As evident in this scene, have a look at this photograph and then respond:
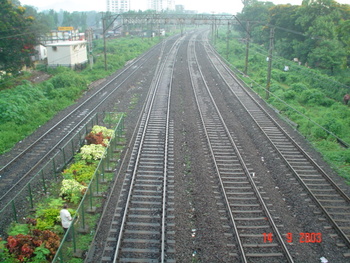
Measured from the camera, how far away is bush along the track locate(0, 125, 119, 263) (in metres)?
8.60

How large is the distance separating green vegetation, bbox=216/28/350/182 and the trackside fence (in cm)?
1013

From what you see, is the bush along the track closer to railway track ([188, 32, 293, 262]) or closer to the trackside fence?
the trackside fence

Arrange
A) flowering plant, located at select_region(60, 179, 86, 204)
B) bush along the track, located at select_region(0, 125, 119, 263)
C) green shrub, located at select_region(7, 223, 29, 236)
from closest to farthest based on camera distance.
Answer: bush along the track, located at select_region(0, 125, 119, 263) → green shrub, located at select_region(7, 223, 29, 236) → flowering plant, located at select_region(60, 179, 86, 204)

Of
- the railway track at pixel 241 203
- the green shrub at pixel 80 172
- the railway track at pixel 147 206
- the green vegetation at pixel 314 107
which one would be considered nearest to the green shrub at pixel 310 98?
the green vegetation at pixel 314 107

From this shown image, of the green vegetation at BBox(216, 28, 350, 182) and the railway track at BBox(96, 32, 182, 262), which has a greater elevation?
the green vegetation at BBox(216, 28, 350, 182)

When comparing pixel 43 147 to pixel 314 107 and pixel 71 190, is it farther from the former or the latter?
pixel 314 107

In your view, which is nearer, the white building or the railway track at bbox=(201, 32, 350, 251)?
the railway track at bbox=(201, 32, 350, 251)

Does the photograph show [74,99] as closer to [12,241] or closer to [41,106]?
[41,106]

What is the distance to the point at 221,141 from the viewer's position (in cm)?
1695

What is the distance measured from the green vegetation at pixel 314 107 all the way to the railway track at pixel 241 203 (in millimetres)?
4483

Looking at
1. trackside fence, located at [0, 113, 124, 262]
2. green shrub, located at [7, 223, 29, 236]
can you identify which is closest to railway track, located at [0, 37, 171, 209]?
trackside fence, located at [0, 113, 124, 262]

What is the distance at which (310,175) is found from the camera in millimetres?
13484

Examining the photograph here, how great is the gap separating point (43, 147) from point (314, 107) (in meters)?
20.5

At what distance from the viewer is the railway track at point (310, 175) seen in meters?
10.8
